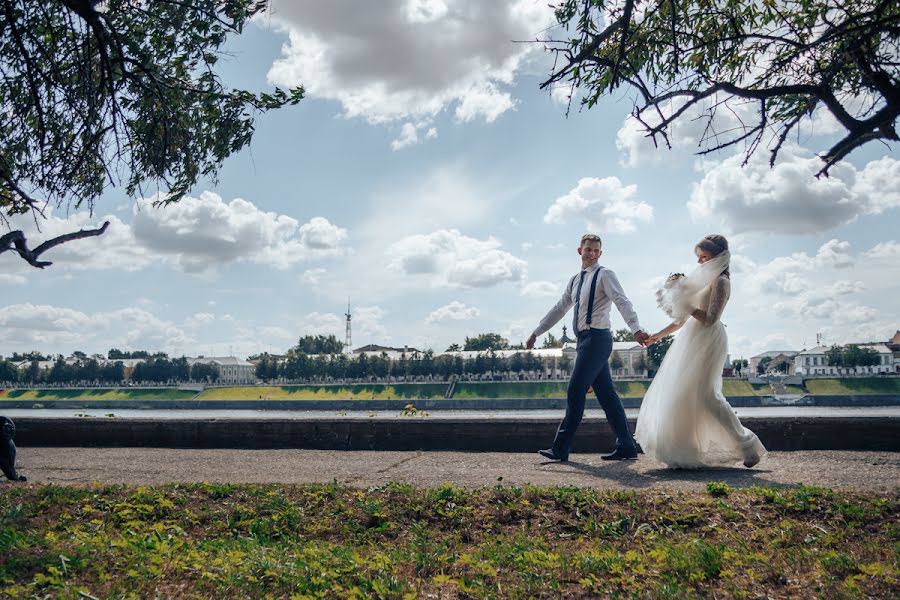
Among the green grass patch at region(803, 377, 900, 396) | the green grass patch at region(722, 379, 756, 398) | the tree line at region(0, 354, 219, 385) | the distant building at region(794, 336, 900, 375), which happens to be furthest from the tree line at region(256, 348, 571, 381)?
the distant building at region(794, 336, 900, 375)

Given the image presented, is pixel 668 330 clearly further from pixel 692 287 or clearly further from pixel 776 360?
pixel 776 360

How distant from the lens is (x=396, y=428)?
7.73 metres

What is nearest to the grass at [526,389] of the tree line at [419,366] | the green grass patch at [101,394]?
the tree line at [419,366]

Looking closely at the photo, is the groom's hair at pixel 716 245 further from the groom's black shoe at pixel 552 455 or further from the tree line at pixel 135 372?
the tree line at pixel 135 372

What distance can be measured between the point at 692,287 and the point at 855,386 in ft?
315

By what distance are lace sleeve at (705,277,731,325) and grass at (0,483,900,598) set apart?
1803 millimetres

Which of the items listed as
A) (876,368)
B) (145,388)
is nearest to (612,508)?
(145,388)

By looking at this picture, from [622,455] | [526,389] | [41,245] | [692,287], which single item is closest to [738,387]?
[526,389]

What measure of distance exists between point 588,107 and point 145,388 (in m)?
125

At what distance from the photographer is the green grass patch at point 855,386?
85012 millimetres

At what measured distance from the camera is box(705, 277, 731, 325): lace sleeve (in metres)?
5.54

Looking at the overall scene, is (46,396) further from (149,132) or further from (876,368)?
(876,368)

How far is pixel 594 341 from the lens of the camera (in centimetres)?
609

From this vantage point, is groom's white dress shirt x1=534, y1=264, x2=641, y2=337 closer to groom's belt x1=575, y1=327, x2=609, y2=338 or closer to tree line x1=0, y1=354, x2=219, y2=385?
groom's belt x1=575, y1=327, x2=609, y2=338
